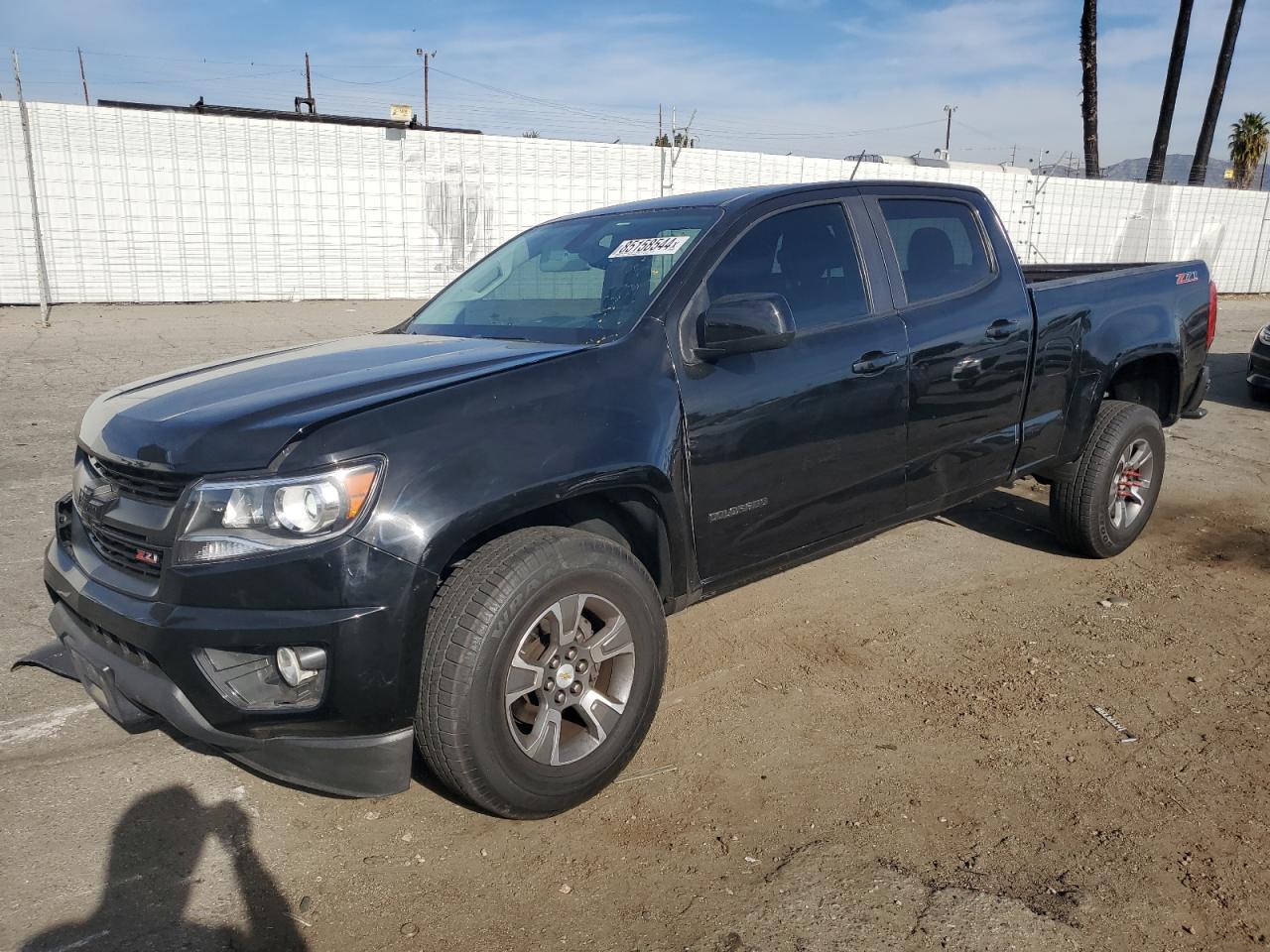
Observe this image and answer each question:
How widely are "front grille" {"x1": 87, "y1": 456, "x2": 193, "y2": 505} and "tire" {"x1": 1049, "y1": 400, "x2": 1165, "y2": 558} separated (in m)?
4.13

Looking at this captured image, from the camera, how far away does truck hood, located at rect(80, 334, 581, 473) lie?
2.46 metres

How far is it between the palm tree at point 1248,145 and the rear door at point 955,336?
44.8m

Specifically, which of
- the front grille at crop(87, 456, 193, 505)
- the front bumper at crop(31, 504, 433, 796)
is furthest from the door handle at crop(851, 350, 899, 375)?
the front grille at crop(87, 456, 193, 505)

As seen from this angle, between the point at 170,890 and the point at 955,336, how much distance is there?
11.2ft

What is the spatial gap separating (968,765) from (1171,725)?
2.78ft

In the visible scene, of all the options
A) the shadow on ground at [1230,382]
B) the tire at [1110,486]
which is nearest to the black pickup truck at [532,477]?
the tire at [1110,486]

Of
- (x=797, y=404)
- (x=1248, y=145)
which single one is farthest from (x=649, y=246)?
(x=1248, y=145)

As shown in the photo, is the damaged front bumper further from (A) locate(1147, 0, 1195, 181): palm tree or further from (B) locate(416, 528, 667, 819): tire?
(A) locate(1147, 0, 1195, 181): palm tree

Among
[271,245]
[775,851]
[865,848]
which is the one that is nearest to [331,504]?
[775,851]

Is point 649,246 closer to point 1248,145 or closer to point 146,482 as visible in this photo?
point 146,482

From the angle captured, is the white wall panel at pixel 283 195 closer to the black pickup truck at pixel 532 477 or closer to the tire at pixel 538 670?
the black pickup truck at pixel 532 477

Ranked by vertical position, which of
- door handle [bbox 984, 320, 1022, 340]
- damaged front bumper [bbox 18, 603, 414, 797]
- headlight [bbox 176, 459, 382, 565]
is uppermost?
door handle [bbox 984, 320, 1022, 340]

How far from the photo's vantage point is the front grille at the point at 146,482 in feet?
8.19

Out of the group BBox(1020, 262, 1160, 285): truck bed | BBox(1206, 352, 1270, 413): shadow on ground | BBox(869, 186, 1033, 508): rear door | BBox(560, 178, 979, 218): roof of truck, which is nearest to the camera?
BBox(560, 178, 979, 218): roof of truck
